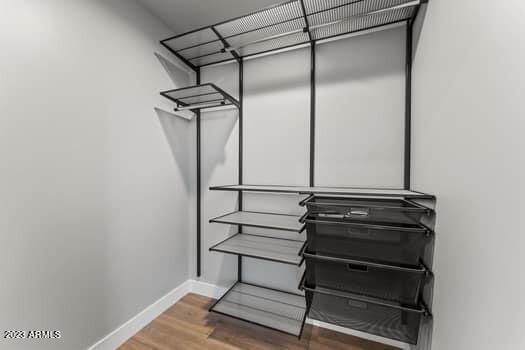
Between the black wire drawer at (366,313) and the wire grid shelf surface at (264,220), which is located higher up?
the wire grid shelf surface at (264,220)

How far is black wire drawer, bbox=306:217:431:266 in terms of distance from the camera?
1027mm

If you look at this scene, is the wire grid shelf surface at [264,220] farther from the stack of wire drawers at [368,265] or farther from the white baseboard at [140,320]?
the white baseboard at [140,320]

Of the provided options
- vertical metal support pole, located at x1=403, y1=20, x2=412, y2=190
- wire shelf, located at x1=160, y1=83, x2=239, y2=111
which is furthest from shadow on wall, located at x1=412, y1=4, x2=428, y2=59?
wire shelf, located at x1=160, y1=83, x2=239, y2=111

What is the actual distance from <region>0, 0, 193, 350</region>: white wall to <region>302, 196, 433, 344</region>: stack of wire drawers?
1251mm

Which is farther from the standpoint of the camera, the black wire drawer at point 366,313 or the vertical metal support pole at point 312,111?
the vertical metal support pole at point 312,111

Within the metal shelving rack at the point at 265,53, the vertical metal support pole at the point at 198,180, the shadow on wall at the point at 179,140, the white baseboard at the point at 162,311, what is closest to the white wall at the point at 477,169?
the metal shelving rack at the point at 265,53

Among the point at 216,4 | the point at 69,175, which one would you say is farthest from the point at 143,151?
the point at 216,4

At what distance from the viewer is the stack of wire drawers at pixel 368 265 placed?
1.04 meters

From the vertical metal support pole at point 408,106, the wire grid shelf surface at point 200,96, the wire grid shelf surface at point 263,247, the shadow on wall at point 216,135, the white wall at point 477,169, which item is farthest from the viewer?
the shadow on wall at point 216,135

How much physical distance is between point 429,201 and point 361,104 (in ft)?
2.54

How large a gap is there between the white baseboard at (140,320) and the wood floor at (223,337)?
4cm

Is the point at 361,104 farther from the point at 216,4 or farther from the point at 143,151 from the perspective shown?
the point at 143,151

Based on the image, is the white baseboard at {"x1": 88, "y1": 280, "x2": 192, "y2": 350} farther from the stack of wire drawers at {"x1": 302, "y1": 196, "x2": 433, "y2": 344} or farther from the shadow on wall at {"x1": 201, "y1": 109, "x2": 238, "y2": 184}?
the stack of wire drawers at {"x1": 302, "y1": 196, "x2": 433, "y2": 344}

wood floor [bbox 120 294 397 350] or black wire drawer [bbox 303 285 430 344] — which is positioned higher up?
black wire drawer [bbox 303 285 430 344]
